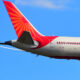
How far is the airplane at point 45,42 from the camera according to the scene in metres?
56.8

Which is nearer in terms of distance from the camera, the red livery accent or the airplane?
the airplane

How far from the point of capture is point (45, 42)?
2248 inches

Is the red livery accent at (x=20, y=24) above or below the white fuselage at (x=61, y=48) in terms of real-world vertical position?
above

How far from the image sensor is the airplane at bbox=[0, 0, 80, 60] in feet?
186

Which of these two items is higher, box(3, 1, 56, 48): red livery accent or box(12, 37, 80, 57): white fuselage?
box(3, 1, 56, 48): red livery accent

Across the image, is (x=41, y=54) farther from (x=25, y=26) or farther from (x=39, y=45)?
(x=25, y=26)

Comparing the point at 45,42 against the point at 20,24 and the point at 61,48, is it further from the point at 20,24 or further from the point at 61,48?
the point at 20,24

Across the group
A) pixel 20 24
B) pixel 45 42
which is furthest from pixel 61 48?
pixel 20 24

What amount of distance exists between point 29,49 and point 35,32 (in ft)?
17.8

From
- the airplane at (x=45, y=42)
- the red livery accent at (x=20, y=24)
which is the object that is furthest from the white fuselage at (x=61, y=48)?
the red livery accent at (x=20, y=24)

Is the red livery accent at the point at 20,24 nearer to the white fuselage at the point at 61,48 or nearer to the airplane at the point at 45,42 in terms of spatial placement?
the airplane at the point at 45,42

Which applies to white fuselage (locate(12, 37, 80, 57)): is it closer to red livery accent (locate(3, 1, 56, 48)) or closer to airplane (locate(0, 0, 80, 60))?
airplane (locate(0, 0, 80, 60))

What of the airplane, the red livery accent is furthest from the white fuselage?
the red livery accent

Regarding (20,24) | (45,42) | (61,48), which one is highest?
(20,24)
